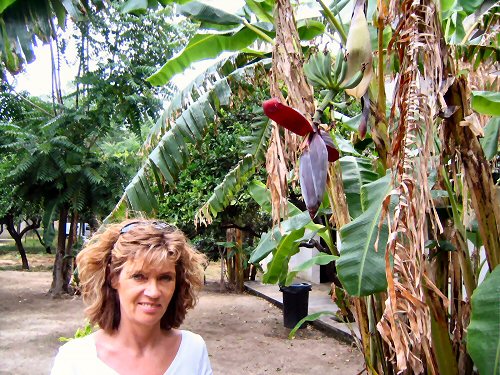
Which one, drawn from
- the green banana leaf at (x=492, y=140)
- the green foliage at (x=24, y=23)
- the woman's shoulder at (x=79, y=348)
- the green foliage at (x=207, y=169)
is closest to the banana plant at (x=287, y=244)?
the green banana leaf at (x=492, y=140)

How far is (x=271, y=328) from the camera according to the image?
9172 millimetres

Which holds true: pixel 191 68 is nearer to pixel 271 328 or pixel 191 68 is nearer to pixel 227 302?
pixel 271 328

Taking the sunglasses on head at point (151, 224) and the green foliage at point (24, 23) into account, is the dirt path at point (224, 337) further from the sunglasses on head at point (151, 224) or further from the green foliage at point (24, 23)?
the sunglasses on head at point (151, 224)

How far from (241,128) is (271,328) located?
3.43 m

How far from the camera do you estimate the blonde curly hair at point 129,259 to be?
1771 millimetres

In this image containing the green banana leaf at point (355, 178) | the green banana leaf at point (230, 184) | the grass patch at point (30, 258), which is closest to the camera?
the green banana leaf at point (355, 178)

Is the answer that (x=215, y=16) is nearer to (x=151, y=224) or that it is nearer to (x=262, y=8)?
(x=262, y=8)

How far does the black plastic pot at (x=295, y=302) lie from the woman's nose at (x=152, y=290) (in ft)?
23.8

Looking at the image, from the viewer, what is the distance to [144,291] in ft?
5.62

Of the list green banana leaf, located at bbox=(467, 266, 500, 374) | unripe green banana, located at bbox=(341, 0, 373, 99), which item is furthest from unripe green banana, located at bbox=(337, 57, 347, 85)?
green banana leaf, located at bbox=(467, 266, 500, 374)

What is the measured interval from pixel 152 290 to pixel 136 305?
0.24 ft

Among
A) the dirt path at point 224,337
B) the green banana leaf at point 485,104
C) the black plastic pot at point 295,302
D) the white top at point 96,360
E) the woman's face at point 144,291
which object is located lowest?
the dirt path at point 224,337

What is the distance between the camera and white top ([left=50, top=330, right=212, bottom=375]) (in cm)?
166

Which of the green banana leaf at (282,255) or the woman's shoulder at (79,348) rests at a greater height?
the green banana leaf at (282,255)
